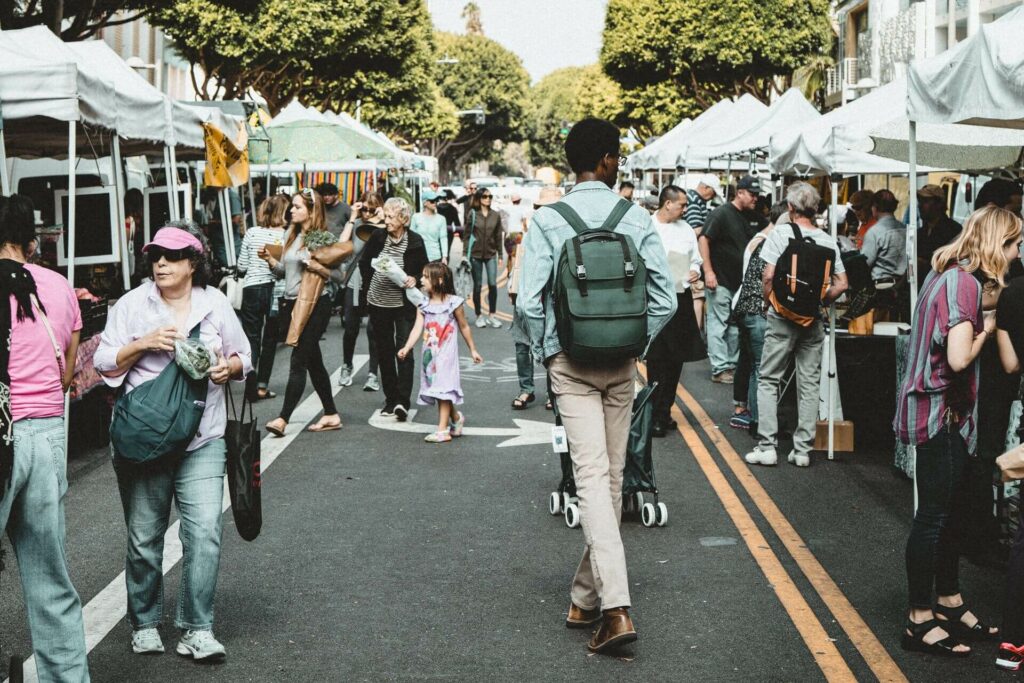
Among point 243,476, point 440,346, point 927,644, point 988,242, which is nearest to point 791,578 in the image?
point 927,644

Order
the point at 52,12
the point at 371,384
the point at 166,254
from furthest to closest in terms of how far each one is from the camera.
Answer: the point at 52,12 → the point at 371,384 → the point at 166,254

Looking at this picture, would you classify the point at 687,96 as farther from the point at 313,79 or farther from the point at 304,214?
the point at 304,214

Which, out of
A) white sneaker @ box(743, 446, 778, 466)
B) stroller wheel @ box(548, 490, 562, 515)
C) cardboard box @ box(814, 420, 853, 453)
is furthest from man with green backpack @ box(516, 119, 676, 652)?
cardboard box @ box(814, 420, 853, 453)

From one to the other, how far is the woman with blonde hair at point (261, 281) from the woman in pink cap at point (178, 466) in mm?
6250

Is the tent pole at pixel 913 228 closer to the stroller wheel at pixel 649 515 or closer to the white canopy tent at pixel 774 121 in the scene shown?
the stroller wheel at pixel 649 515

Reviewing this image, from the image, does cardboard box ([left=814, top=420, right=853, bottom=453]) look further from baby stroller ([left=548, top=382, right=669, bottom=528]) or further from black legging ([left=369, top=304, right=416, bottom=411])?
black legging ([left=369, top=304, right=416, bottom=411])

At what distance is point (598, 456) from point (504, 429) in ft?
16.9

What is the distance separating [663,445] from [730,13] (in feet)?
131

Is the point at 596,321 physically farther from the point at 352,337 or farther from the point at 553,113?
the point at 553,113

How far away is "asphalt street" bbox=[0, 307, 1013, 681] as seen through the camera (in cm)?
495

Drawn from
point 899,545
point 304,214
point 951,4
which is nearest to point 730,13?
point 951,4

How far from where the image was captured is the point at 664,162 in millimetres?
21703

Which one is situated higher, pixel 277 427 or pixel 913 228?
pixel 913 228

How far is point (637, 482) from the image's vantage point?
7168mm
